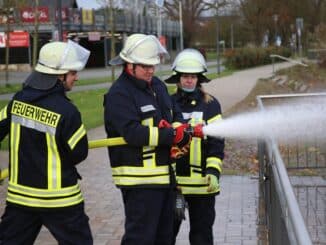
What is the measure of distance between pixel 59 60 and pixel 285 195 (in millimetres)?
1646

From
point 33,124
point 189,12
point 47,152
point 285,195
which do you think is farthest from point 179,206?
point 189,12

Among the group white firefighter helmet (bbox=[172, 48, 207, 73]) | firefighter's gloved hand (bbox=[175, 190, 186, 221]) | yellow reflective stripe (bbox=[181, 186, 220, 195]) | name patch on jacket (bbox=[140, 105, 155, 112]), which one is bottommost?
firefighter's gloved hand (bbox=[175, 190, 186, 221])

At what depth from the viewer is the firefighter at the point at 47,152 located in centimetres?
376

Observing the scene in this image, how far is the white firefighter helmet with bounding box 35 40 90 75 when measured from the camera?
12.5 ft

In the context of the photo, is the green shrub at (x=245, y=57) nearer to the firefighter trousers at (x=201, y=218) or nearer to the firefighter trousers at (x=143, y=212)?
the firefighter trousers at (x=201, y=218)

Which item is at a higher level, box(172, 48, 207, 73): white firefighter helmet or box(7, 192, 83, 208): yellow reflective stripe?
box(172, 48, 207, 73): white firefighter helmet

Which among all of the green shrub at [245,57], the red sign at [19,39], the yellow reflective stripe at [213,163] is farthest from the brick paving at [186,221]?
the red sign at [19,39]

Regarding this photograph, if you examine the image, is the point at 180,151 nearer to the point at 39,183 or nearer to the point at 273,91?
the point at 39,183

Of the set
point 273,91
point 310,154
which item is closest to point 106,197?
point 310,154

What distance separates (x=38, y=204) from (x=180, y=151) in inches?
37.8

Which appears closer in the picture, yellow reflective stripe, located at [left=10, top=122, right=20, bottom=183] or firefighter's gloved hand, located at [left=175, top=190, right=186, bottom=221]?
yellow reflective stripe, located at [left=10, top=122, right=20, bottom=183]

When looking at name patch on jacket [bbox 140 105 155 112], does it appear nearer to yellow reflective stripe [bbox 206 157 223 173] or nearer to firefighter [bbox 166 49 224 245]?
firefighter [bbox 166 49 224 245]

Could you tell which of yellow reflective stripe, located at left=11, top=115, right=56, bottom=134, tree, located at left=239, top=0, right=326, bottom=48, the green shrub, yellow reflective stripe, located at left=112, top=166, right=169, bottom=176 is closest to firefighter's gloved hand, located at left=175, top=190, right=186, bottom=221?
yellow reflective stripe, located at left=112, top=166, right=169, bottom=176

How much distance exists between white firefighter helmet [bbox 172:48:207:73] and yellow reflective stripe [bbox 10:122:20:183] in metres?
1.23
